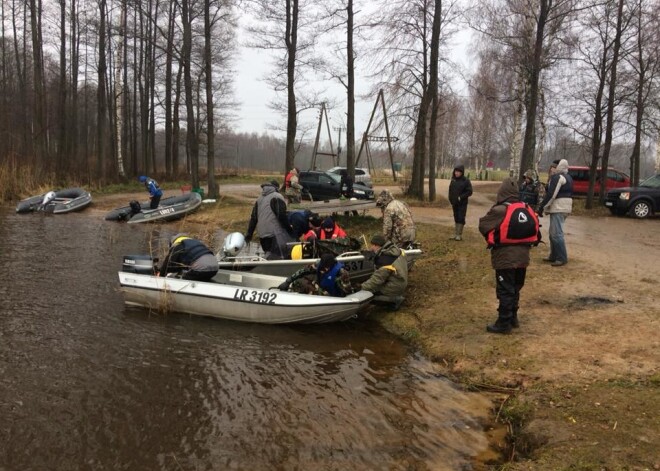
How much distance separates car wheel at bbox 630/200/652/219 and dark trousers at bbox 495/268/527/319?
44.2ft

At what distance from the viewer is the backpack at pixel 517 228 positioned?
19.3 feet

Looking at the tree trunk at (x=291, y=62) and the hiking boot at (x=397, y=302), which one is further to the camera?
the tree trunk at (x=291, y=62)

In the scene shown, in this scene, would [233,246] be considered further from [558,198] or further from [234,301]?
[558,198]

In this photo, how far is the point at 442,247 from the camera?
10961 millimetres

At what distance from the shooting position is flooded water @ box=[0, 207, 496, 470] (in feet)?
13.7

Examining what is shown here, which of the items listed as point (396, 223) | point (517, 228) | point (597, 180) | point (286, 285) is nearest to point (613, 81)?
point (597, 180)

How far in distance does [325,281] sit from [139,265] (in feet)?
10.2

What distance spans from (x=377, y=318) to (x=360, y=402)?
2.87 m

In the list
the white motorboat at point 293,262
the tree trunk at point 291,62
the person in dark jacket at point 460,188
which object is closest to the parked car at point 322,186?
the tree trunk at point 291,62

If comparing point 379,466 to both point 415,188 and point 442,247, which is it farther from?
point 415,188

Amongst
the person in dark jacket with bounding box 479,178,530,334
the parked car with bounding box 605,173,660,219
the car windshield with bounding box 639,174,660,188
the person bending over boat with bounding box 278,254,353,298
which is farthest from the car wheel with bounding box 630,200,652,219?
the person bending over boat with bounding box 278,254,353,298

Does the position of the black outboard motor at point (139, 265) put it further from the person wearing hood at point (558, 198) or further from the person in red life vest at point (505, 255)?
the person wearing hood at point (558, 198)

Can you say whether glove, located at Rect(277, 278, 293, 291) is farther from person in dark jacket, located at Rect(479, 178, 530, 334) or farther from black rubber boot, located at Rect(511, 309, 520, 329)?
black rubber boot, located at Rect(511, 309, 520, 329)

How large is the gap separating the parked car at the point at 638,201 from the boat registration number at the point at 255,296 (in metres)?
14.7
